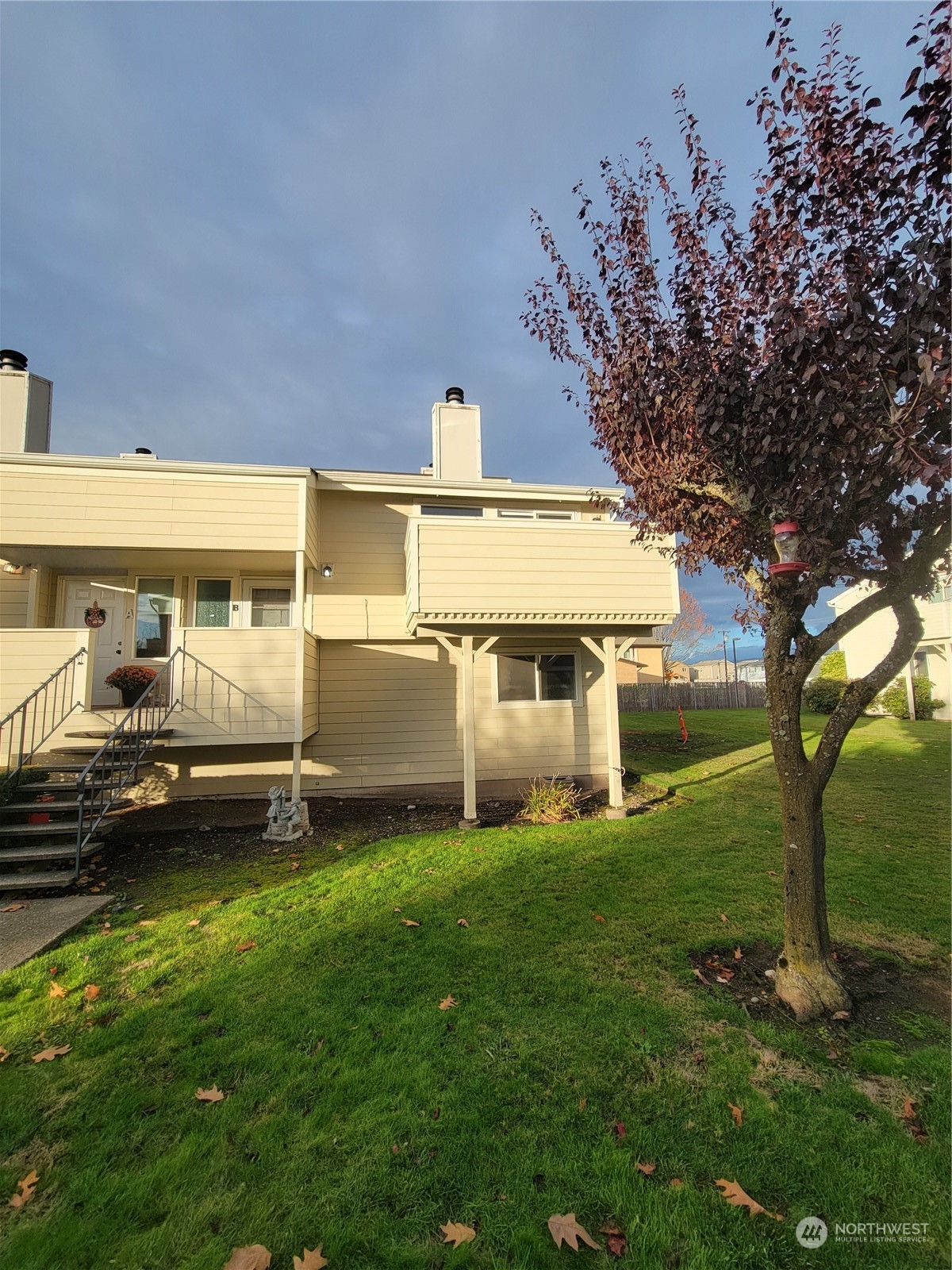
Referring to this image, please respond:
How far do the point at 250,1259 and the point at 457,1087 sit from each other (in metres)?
1.12

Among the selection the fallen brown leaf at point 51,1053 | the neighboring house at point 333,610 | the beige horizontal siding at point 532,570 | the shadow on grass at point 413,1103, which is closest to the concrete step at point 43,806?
the neighboring house at point 333,610

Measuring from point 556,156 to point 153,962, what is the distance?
25.4 feet

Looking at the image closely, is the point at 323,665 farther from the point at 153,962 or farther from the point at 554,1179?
the point at 554,1179

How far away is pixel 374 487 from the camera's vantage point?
33.3 ft

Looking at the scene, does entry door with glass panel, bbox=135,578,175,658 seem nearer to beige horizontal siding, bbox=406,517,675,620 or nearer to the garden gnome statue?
the garden gnome statue

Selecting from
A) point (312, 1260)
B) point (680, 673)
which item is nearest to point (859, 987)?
point (312, 1260)

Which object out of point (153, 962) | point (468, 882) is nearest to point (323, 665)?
point (468, 882)

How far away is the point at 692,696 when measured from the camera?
26.5m

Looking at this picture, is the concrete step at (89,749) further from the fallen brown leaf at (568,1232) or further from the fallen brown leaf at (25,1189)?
the fallen brown leaf at (568,1232)

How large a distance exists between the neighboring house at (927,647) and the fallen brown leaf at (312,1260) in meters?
18.5

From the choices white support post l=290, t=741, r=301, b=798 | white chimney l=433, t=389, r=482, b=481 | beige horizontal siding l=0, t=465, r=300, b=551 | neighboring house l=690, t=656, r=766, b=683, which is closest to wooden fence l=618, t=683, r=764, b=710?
white chimney l=433, t=389, r=482, b=481

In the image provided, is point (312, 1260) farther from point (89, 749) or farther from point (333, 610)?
point (333, 610)

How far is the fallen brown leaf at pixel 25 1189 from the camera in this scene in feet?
6.93

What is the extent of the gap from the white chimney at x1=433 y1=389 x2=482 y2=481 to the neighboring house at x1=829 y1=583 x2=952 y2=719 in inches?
491
